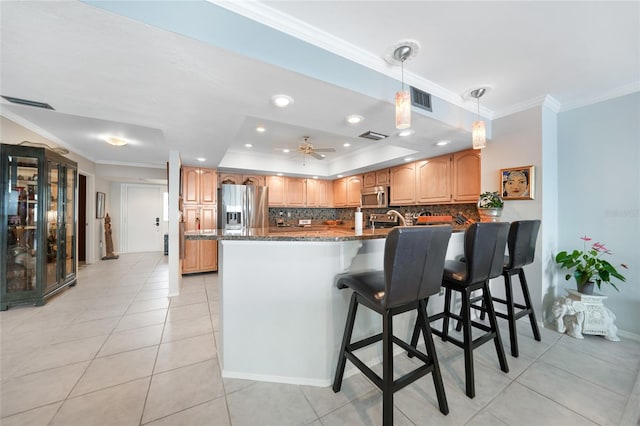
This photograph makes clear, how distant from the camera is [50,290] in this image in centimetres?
319

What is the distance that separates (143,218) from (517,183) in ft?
29.0

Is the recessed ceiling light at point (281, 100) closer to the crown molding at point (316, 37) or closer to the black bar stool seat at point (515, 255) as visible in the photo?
the crown molding at point (316, 37)

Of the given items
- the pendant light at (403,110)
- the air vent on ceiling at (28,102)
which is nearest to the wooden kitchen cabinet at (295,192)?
the air vent on ceiling at (28,102)

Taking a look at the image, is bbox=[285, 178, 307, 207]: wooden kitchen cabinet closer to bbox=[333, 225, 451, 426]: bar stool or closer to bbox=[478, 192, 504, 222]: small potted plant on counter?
bbox=[478, 192, 504, 222]: small potted plant on counter

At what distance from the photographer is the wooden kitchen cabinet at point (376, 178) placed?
183 inches

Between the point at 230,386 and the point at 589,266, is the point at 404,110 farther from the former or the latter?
the point at 589,266

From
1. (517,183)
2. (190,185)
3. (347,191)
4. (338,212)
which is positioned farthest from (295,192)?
(517,183)

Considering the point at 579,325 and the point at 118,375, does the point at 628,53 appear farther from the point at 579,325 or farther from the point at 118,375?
the point at 118,375

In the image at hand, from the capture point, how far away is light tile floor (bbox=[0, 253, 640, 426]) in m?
1.37

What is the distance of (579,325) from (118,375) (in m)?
3.98

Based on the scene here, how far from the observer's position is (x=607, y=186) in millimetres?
2396

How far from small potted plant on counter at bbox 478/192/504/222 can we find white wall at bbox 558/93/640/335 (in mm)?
695

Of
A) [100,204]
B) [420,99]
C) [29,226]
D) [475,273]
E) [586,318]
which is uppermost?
[420,99]

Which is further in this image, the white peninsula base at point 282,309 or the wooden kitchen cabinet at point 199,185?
the wooden kitchen cabinet at point 199,185
